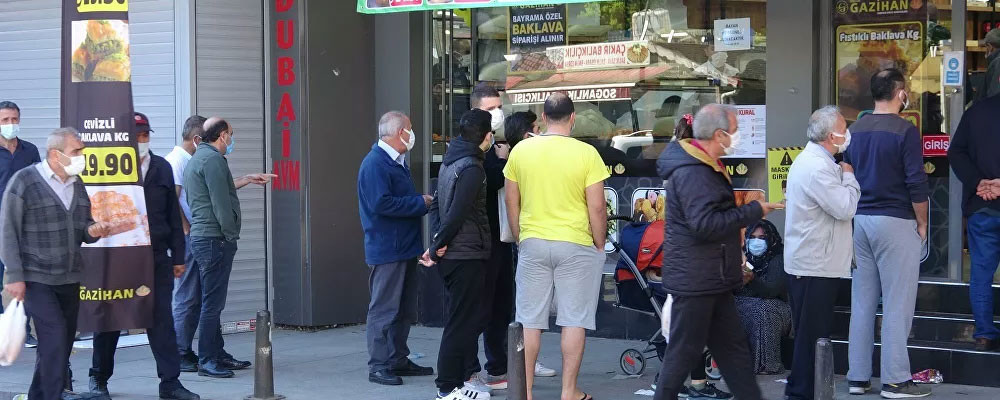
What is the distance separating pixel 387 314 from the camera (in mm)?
8867

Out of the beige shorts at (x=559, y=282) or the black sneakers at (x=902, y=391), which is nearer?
the beige shorts at (x=559, y=282)

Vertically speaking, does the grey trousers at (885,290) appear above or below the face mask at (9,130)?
below

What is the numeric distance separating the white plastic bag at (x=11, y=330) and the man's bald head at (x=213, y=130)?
2.05 meters

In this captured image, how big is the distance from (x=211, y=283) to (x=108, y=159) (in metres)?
1.36

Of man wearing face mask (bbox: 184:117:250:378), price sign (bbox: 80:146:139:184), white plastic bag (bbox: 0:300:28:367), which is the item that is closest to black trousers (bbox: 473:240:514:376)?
man wearing face mask (bbox: 184:117:250:378)

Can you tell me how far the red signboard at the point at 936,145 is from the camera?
9.36 metres

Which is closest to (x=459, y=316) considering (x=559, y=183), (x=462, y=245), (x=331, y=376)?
(x=462, y=245)

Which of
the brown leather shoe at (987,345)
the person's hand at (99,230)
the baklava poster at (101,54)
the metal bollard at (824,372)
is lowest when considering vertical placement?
the brown leather shoe at (987,345)

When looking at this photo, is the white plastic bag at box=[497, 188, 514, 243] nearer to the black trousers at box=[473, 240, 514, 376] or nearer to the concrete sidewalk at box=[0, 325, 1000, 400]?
the black trousers at box=[473, 240, 514, 376]

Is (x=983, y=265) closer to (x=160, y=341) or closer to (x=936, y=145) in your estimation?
(x=936, y=145)

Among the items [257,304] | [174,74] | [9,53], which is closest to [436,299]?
[257,304]

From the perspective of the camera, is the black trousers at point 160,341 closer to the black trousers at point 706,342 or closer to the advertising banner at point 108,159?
the advertising banner at point 108,159

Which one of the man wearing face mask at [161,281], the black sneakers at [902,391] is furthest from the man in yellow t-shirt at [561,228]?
the man wearing face mask at [161,281]

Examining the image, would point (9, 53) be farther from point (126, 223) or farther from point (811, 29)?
point (811, 29)
